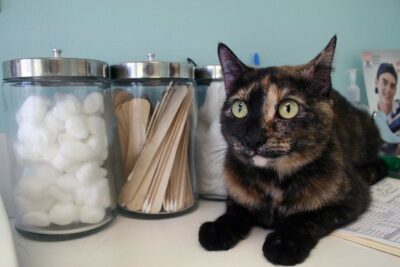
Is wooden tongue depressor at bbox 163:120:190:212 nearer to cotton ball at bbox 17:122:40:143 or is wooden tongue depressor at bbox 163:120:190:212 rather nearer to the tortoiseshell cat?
the tortoiseshell cat

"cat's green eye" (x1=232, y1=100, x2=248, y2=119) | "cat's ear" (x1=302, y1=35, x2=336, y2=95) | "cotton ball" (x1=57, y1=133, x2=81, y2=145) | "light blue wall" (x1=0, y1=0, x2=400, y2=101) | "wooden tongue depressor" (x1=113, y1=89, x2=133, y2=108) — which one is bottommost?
"cotton ball" (x1=57, y1=133, x2=81, y2=145)

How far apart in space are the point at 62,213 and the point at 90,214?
0.17 feet

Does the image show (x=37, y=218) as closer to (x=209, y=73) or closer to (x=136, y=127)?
(x=136, y=127)

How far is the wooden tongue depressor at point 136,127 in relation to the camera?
76 cm

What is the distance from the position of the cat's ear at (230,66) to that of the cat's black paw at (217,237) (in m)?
0.28

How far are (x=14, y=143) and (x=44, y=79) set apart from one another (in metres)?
0.16

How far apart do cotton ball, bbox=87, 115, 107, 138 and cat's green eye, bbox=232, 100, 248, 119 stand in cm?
27

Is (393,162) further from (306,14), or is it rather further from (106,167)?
(106,167)

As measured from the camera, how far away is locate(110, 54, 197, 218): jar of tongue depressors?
2.47 ft

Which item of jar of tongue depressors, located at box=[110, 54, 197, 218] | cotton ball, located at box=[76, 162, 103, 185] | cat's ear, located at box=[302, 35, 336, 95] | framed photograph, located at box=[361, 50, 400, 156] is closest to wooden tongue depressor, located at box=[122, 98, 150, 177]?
jar of tongue depressors, located at box=[110, 54, 197, 218]

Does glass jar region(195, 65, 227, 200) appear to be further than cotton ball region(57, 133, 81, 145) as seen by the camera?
Yes

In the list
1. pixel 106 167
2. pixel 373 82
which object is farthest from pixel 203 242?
pixel 373 82

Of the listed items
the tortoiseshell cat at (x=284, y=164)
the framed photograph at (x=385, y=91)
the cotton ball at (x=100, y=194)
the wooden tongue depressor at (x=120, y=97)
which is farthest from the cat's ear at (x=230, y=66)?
the framed photograph at (x=385, y=91)

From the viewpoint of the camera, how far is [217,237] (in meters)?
0.61
